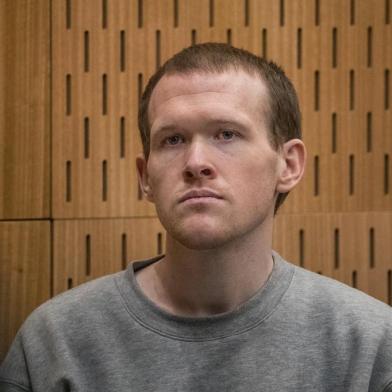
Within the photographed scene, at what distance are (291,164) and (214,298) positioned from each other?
0.29 meters

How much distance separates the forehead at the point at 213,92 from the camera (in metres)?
1.05

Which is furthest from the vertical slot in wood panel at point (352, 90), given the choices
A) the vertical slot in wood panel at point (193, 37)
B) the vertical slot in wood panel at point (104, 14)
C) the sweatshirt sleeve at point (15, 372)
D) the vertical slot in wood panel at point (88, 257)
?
the sweatshirt sleeve at point (15, 372)

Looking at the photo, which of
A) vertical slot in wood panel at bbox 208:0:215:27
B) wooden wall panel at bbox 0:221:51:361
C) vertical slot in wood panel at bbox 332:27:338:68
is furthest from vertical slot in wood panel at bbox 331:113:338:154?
wooden wall panel at bbox 0:221:51:361

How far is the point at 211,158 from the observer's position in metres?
1.01

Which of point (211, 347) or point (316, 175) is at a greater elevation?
point (316, 175)

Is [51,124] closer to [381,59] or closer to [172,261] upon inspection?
[172,261]

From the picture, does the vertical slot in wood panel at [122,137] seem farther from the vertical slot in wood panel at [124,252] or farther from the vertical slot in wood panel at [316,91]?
the vertical slot in wood panel at [316,91]

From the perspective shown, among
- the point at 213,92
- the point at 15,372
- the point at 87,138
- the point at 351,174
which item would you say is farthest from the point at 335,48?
the point at 15,372

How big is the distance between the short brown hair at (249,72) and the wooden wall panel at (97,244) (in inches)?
12.3

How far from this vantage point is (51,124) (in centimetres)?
145

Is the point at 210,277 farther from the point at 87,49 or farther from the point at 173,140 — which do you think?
the point at 87,49

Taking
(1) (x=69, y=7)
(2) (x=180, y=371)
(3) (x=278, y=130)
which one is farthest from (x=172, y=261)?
(1) (x=69, y=7)

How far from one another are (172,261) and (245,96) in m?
0.33

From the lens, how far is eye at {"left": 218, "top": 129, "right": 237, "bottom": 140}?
1.05m
